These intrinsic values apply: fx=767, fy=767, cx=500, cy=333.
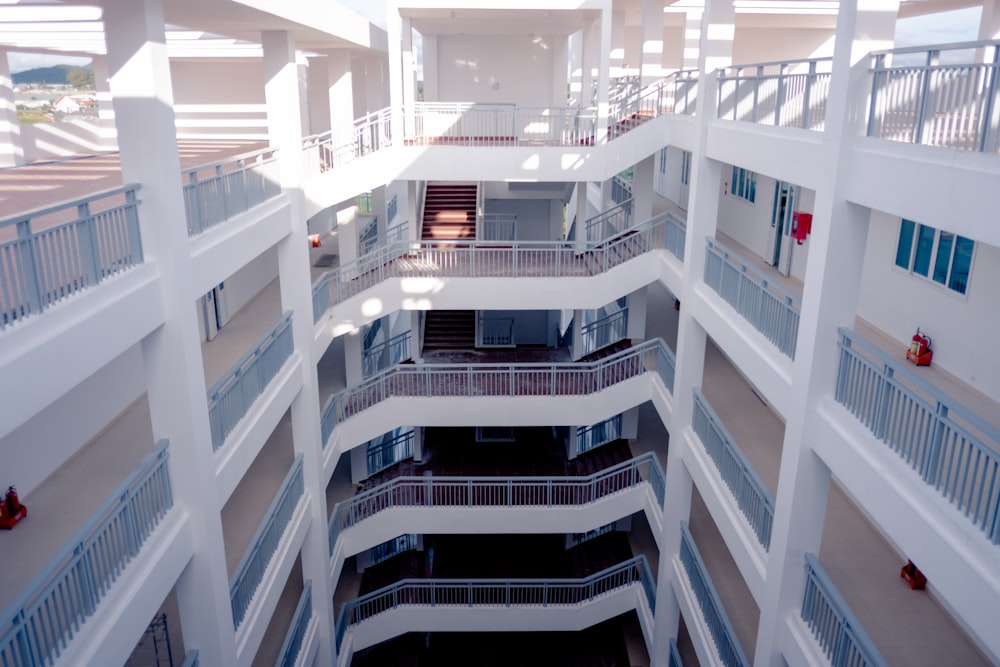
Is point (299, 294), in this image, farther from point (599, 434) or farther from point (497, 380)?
point (599, 434)

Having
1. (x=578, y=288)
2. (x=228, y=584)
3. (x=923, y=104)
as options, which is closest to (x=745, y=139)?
(x=923, y=104)

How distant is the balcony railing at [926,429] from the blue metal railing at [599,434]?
37.0ft

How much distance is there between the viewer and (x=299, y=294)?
1359cm

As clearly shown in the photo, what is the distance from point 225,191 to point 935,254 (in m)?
10.5

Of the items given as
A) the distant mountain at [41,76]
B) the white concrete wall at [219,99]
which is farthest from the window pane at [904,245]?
the distant mountain at [41,76]

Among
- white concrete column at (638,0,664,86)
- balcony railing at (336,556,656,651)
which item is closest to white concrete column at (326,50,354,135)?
white concrete column at (638,0,664,86)

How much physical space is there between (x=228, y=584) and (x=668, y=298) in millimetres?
16533

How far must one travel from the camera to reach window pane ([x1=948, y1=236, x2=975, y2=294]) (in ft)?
36.1

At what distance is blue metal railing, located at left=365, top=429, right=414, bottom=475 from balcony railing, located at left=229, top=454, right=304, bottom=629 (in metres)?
5.58

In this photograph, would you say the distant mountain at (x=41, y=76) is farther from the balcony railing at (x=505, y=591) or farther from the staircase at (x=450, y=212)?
the balcony railing at (x=505, y=591)

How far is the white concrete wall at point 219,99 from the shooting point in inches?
901

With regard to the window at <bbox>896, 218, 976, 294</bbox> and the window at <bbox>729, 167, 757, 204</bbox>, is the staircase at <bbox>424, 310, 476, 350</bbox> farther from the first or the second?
the window at <bbox>896, 218, 976, 294</bbox>

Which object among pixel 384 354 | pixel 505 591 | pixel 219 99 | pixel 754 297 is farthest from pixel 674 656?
pixel 219 99

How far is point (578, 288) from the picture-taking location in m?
16.7
